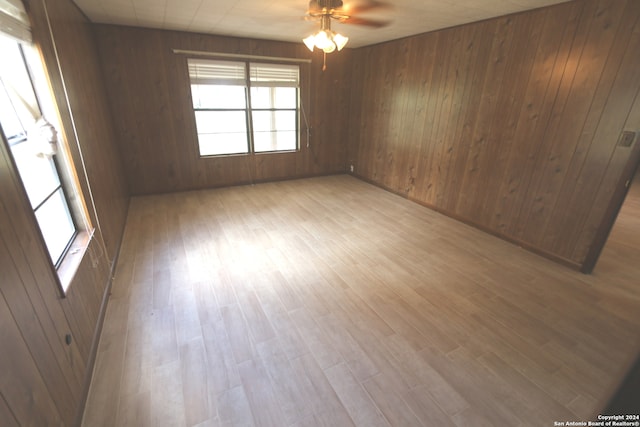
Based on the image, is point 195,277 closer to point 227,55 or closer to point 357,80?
point 227,55

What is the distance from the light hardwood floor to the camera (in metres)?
1.60

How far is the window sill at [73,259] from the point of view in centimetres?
169

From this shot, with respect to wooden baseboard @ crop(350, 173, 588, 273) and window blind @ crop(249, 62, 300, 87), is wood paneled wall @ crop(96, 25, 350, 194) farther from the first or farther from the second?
wooden baseboard @ crop(350, 173, 588, 273)

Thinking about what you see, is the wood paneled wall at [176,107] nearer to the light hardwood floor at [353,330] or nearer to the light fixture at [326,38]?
the light hardwood floor at [353,330]

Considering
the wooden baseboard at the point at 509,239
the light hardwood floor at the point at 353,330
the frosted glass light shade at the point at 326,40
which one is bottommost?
the light hardwood floor at the point at 353,330

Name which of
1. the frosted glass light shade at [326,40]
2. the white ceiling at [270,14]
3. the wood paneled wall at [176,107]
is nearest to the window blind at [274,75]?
the wood paneled wall at [176,107]

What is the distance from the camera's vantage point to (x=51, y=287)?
147 cm

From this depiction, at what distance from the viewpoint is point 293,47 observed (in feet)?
16.1

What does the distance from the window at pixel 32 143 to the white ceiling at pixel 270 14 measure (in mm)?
1763

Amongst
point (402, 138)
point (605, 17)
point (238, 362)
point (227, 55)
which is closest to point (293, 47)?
point (227, 55)

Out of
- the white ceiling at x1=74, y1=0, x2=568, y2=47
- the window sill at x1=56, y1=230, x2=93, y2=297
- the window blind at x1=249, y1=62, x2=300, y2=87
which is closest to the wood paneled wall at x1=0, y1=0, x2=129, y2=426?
the window sill at x1=56, y1=230, x2=93, y2=297

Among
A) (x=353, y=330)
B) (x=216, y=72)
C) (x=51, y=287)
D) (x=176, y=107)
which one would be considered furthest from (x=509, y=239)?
(x=176, y=107)

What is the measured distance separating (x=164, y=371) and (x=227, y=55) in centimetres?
443

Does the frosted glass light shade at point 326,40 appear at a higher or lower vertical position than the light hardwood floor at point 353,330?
higher
